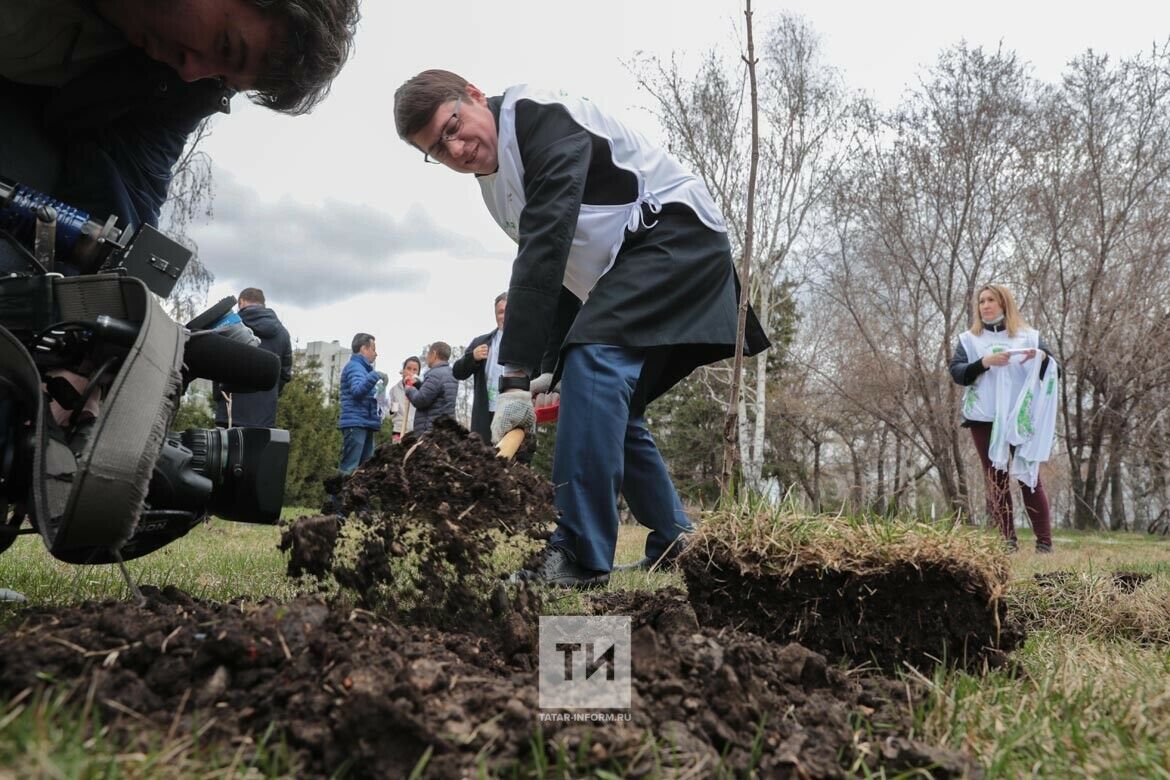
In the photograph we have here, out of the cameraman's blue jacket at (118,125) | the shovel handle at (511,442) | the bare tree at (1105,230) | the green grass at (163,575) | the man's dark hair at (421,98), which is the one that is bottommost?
the green grass at (163,575)

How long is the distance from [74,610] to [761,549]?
1391 mm

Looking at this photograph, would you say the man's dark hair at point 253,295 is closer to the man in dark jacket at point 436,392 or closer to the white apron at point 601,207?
the man in dark jacket at point 436,392

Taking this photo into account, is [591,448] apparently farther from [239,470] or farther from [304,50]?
[304,50]

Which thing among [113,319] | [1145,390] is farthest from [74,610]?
[1145,390]

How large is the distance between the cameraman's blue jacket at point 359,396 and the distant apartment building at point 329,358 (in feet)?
20.5

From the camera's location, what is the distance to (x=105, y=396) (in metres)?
1.73

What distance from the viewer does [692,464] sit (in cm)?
2200

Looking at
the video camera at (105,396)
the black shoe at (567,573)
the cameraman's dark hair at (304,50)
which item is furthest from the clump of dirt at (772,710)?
the cameraman's dark hair at (304,50)

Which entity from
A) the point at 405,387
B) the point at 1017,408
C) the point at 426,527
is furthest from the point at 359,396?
the point at 426,527

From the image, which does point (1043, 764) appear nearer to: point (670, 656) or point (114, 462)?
point (670, 656)

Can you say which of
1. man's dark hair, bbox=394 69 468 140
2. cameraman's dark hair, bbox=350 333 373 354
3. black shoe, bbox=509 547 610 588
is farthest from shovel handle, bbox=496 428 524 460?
cameraman's dark hair, bbox=350 333 373 354

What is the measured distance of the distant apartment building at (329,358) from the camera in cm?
1602

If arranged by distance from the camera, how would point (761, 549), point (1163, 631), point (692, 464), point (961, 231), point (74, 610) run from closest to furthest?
1. point (74, 610)
2. point (761, 549)
3. point (1163, 631)
4. point (961, 231)
5. point (692, 464)

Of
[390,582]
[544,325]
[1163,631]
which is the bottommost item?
[1163,631]
